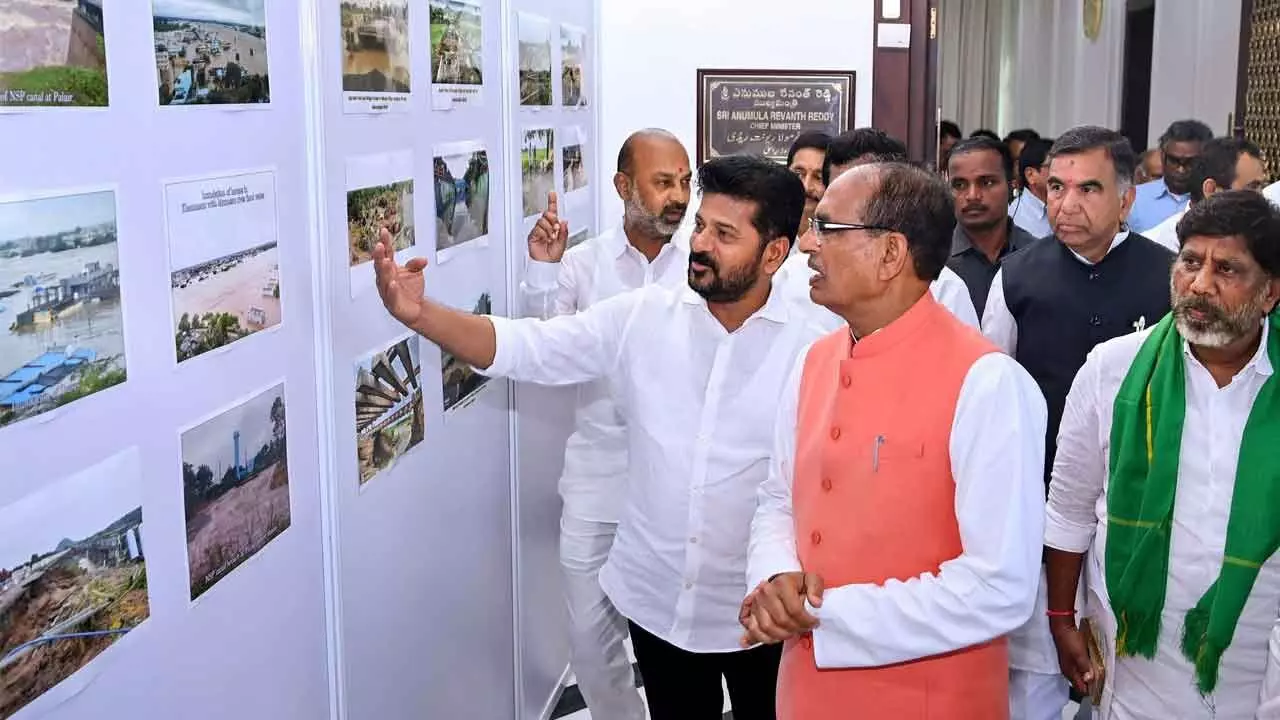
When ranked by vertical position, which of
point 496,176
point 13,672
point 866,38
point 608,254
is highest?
point 866,38

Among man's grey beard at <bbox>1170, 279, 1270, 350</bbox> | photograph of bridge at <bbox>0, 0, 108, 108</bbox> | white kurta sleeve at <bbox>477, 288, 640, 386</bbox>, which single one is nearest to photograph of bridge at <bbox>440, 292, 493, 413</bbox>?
white kurta sleeve at <bbox>477, 288, 640, 386</bbox>

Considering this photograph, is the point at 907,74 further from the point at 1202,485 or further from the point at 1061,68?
the point at 1061,68

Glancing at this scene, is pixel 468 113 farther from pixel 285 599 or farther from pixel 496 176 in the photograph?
pixel 285 599

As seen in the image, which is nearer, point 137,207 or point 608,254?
point 137,207

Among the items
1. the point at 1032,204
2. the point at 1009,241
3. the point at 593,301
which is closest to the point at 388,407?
the point at 593,301

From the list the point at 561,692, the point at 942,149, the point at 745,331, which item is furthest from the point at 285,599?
the point at 942,149

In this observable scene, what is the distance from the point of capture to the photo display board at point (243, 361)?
51.8 inches

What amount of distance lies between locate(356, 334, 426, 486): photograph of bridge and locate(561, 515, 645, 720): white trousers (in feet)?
2.88

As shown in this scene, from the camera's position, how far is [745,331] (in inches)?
101

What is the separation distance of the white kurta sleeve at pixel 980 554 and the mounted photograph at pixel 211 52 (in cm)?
111

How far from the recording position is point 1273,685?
210cm

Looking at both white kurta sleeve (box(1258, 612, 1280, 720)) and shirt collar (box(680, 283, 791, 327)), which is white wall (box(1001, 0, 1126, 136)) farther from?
white kurta sleeve (box(1258, 612, 1280, 720))

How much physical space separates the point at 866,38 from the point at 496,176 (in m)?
3.04

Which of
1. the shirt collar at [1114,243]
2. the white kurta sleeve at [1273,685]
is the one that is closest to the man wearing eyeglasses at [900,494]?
the white kurta sleeve at [1273,685]
